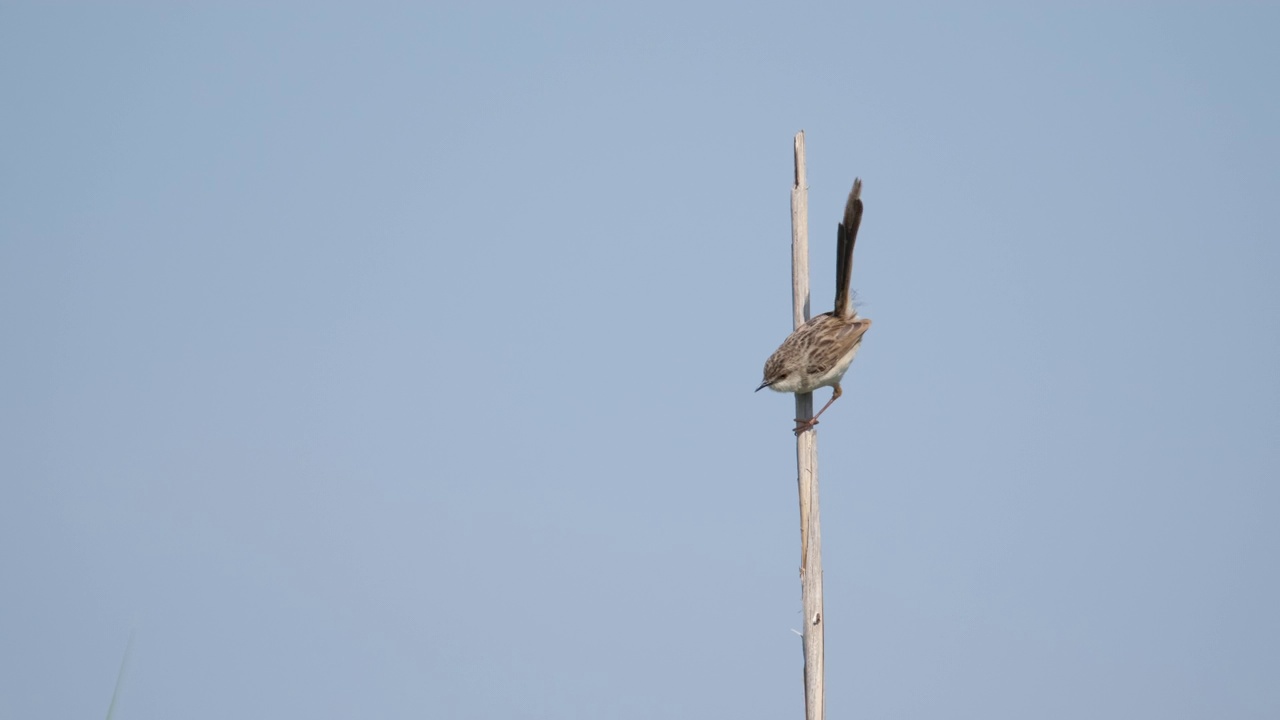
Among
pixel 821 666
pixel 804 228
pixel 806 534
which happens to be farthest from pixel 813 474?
pixel 804 228

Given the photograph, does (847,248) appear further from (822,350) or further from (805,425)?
(805,425)

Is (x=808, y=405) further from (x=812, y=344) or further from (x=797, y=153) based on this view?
(x=797, y=153)

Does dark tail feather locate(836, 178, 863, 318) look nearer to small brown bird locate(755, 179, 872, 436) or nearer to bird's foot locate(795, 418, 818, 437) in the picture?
small brown bird locate(755, 179, 872, 436)

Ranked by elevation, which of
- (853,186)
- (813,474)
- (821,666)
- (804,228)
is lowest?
(821,666)

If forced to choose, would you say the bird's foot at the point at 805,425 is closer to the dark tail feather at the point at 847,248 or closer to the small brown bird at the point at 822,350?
the small brown bird at the point at 822,350

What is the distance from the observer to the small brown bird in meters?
6.63

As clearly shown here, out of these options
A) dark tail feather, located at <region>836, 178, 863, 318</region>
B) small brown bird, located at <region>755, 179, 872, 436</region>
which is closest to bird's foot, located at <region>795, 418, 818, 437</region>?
small brown bird, located at <region>755, 179, 872, 436</region>

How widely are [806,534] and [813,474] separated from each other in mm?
335

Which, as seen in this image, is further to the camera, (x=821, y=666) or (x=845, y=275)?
(x=845, y=275)

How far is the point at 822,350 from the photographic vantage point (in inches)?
264

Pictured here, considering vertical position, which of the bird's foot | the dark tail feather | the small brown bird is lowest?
the bird's foot

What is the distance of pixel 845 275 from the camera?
6719mm

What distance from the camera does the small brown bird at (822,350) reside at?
6633mm

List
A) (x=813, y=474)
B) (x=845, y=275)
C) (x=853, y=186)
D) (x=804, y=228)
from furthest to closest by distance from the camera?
(x=845, y=275)
(x=853, y=186)
(x=804, y=228)
(x=813, y=474)
